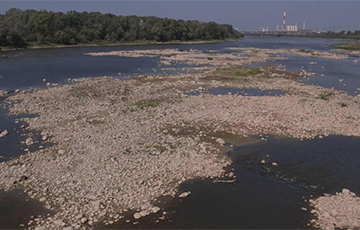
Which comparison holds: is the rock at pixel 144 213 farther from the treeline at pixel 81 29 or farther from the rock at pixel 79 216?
the treeline at pixel 81 29

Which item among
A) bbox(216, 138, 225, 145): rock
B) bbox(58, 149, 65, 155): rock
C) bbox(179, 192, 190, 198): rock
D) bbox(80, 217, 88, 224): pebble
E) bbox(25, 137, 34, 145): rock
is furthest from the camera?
bbox(216, 138, 225, 145): rock

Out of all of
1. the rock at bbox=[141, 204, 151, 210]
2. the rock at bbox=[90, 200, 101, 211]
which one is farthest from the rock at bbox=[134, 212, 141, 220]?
the rock at bbox=[90, 200, 101, 211]

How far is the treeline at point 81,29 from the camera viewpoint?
88.4m

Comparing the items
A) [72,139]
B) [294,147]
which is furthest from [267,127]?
[72,139]

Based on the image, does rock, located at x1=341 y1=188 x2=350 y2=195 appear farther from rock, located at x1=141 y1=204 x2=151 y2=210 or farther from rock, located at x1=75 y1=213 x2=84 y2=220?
rock, located at x1=75 y1=213 x2=84 y2=220

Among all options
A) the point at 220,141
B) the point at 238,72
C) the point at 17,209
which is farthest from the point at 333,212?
the point at 238,72

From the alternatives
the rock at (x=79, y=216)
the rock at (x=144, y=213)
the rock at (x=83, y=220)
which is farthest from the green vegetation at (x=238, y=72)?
the rock at (x=83, y=220)

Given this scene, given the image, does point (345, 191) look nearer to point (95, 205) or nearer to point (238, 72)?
point (95, 205)

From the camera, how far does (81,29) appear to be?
105 meters

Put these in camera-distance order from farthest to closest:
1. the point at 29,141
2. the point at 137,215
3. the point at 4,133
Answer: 1. the point at 4,133
2. the point at 29,141
3. the point at 137,215

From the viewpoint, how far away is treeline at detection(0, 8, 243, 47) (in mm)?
88438

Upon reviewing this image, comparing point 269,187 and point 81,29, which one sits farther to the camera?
point 81,29

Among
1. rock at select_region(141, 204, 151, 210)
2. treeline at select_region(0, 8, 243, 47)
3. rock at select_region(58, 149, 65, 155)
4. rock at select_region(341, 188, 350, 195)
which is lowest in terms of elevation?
rock at select_region(341, 188, 350, 195)

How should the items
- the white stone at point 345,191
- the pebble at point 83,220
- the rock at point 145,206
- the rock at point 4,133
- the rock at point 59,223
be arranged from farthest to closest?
the rock at point 4,133 → the white stone at point 345,191 → the rock at point 145,206 → the pebble at point 83,220 → the rock at point 59,223
